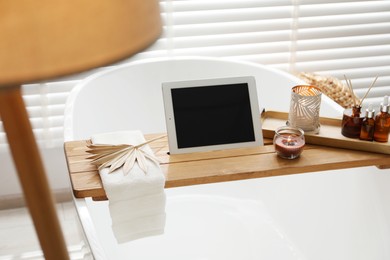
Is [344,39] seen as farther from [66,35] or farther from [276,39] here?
[66,35]

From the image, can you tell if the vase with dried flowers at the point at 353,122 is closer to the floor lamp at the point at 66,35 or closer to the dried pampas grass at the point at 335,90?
the dried pampas grass at the point at 335,90

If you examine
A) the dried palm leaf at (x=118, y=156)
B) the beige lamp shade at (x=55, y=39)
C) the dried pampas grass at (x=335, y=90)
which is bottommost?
the dried pampas grass at (x=335, y=90)

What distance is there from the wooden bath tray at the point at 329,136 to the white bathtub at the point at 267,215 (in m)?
0.14

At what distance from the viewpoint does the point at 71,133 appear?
1909 millimetres

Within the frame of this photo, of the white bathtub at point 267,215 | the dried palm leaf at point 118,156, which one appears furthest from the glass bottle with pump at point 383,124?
the dried palm leaf at point 118,156

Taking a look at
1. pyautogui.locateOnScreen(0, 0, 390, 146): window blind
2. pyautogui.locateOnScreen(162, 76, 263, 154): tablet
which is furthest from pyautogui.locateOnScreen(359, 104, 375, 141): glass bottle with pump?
pyautogui.locateOnScreen(0, 0, 390, 146): window blind

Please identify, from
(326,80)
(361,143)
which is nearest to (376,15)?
(326,80)

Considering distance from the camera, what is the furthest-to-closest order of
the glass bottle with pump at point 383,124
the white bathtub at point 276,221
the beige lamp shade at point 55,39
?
1. the white bathtub at point 276,221
2. the glass bottle with pump at point 383,124
3. the beige lamp shade at point 55,39

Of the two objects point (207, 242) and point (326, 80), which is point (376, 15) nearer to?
point (326, 80)

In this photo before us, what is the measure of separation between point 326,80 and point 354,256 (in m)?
0.97

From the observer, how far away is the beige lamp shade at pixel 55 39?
0.75 feet

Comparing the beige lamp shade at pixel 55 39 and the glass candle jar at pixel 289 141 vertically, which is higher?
the beige lamp shade at pixel 55 39

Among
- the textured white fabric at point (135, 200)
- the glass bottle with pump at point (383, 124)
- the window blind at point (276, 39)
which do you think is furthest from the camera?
the window blind at point (276, 39)

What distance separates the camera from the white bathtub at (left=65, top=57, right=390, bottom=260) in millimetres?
1852
